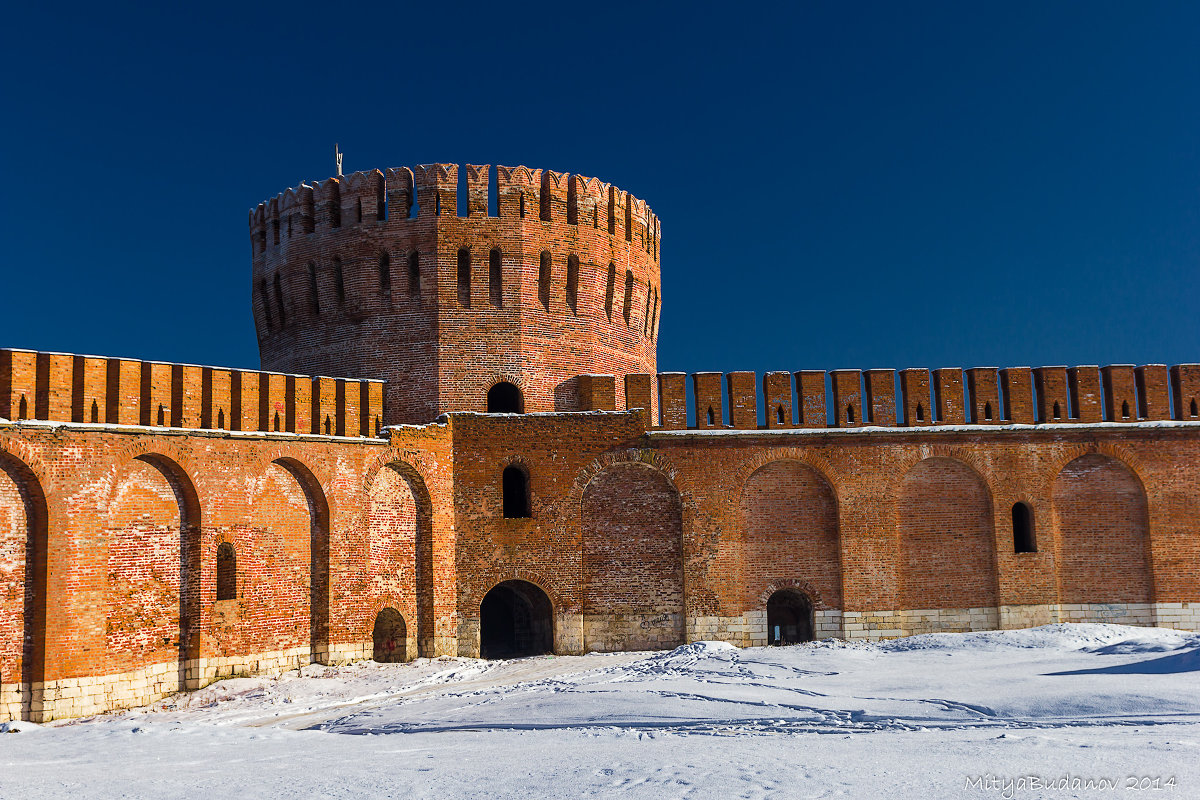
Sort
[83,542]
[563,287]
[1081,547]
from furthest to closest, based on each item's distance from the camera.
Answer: [563,287] < [1081,547] < [83,542]

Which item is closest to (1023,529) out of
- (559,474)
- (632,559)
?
(632,559)

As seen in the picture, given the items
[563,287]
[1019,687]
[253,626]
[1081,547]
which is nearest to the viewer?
[1019,687]

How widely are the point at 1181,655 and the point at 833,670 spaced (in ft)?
14.7

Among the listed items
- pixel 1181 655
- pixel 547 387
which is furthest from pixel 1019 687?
pixel 547 387

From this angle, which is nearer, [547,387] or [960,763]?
[960,763]

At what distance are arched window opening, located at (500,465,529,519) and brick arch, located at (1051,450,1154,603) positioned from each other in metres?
10.2

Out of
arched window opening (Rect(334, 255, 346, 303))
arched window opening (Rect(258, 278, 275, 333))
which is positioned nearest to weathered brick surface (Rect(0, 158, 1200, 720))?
arched window opening (Rect(334, 255, 346, 303))

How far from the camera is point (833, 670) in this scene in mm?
14000

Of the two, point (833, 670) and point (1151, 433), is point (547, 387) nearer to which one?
point (833, 670)

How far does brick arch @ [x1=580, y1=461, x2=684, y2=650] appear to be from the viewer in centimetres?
1759

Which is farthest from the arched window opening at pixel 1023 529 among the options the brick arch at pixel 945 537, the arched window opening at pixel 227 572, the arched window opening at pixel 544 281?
the arched window opening at pixel 227 572

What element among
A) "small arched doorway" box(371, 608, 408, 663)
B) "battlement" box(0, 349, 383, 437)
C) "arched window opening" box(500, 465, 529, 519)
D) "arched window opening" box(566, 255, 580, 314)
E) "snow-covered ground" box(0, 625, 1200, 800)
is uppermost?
"arched window opening" box(566, 255, 580, 314)

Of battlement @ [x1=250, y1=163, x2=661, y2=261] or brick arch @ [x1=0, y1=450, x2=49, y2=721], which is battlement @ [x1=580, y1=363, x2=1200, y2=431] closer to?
battlement @ [x1=250, y1=163, x2=661, y2=261]

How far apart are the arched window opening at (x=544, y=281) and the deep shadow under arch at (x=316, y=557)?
19.9 ft
